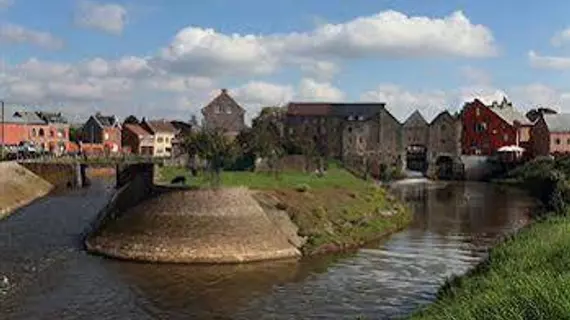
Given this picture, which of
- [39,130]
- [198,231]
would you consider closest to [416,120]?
[39,130]

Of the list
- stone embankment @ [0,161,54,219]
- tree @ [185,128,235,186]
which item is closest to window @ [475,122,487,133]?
stone embankment @ [0,161,54,219]

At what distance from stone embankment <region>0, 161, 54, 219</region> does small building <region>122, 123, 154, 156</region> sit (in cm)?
5959

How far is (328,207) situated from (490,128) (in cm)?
8232

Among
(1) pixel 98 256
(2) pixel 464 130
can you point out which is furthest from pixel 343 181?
(2) pixel 464 130

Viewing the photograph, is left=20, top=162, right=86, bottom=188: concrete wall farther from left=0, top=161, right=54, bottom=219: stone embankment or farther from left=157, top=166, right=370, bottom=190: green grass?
left=157, top=166, right=370, bottom=190: green grass

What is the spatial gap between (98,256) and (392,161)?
8475 centimetres

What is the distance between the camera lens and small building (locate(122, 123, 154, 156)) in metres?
142

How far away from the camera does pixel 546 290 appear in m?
13.1

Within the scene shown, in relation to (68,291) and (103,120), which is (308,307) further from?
(103,120)

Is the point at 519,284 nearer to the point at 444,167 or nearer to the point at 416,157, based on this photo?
the point at 444,167

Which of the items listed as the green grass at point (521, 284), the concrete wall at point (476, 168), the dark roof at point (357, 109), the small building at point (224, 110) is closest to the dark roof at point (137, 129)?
the small building at point (224, 110)

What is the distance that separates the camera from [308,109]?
130 m

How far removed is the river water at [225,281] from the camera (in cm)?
2981

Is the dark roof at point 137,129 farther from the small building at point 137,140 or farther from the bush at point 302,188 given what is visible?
the bush at point 302,188
